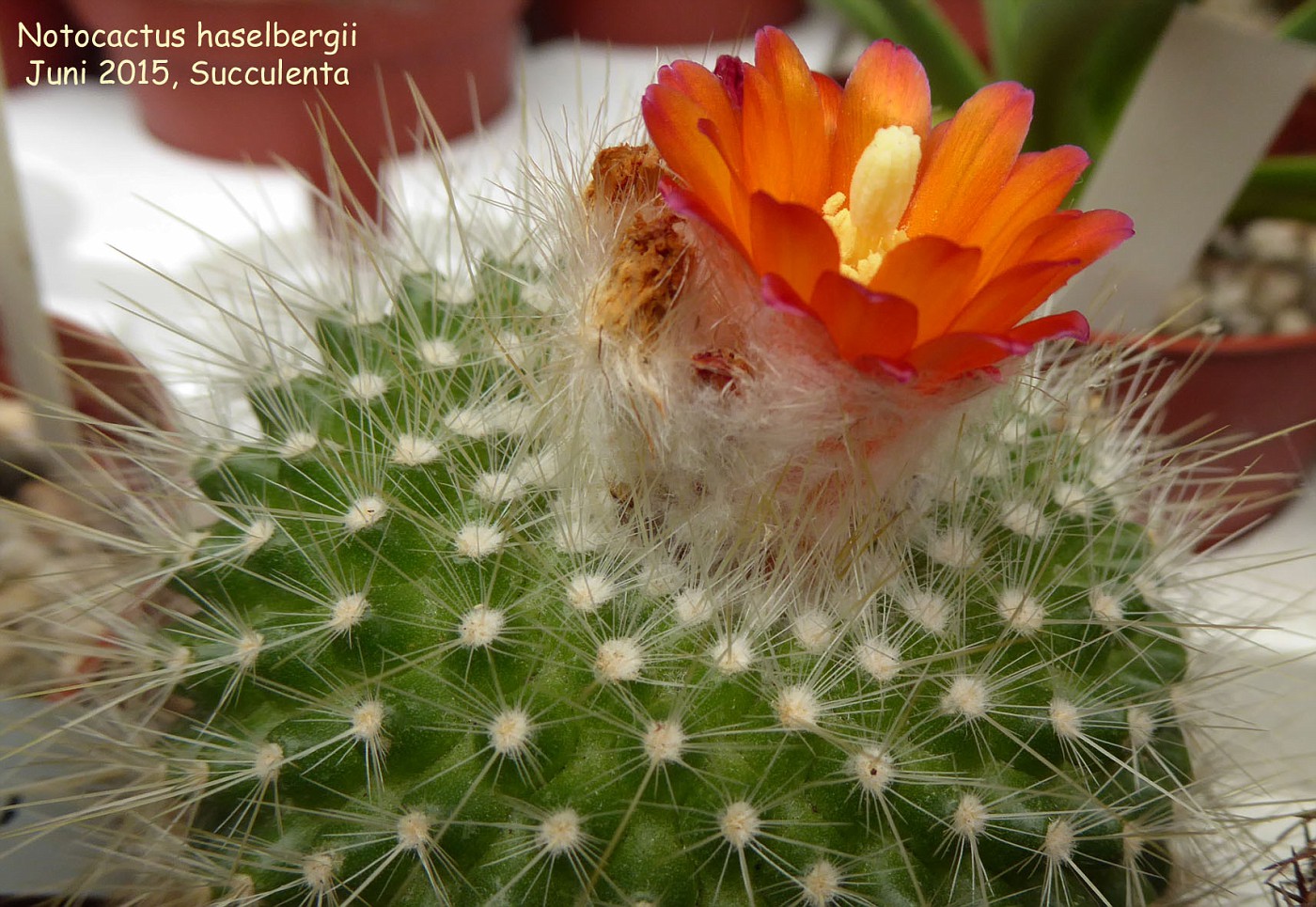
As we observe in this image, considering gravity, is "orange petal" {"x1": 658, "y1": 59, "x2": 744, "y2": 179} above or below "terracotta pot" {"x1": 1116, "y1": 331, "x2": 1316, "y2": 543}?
above

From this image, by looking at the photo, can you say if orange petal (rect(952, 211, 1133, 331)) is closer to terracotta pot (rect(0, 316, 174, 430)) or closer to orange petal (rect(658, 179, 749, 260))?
orange petal (rect(658, 179, 749, 260))

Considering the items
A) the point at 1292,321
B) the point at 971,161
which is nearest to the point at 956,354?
the point at 971,161

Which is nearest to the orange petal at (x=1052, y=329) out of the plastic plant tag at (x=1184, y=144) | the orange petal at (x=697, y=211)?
the orange petal at (x=697, y=211)

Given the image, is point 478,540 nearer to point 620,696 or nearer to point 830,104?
point 620,696

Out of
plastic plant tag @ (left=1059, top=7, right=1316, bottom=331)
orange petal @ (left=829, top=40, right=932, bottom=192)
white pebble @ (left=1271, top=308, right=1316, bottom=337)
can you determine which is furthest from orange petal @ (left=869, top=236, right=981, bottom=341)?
white pebble @ (left=1271, top=308, right=1316, bottom=337)

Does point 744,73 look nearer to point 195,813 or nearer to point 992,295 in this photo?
point 992,295

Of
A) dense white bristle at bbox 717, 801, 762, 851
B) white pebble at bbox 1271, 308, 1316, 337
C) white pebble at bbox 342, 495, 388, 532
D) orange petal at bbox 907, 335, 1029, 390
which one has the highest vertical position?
orange petal at bbox 907, 335, 1029, 390

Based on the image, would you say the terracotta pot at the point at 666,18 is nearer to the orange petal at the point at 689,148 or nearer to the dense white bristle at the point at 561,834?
the orange petal at the point at 689,148
